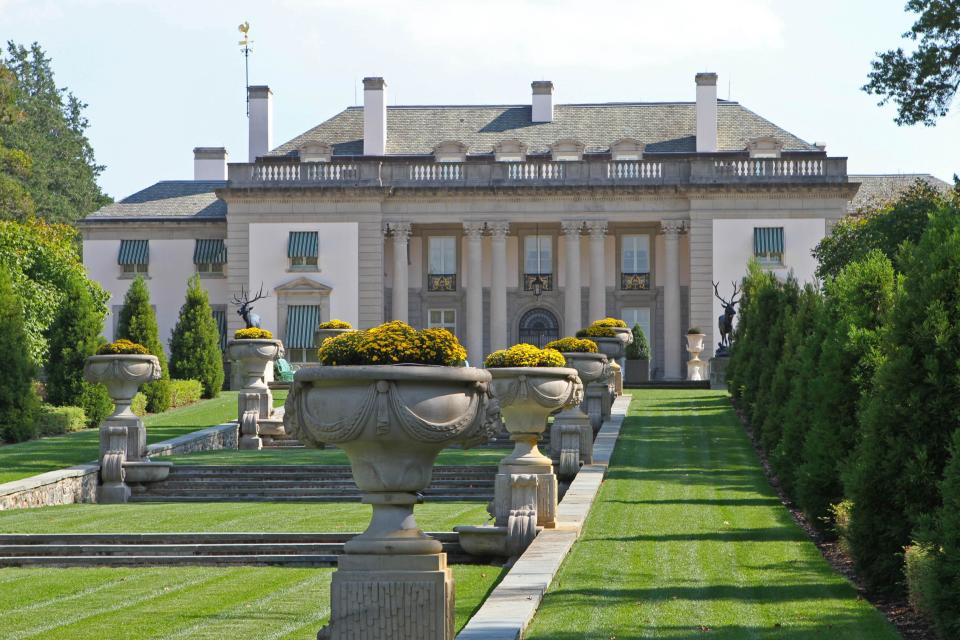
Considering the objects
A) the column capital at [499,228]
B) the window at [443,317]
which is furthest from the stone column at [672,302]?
the window at [443,317]

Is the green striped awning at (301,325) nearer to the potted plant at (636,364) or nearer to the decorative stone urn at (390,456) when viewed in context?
the potted plant at (636,364)

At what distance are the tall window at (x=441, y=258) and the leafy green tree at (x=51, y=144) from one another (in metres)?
30.7

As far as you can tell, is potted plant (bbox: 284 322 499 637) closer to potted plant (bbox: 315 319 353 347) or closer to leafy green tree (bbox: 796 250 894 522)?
→ leafy green tree (bbox: 796 250 894 522)

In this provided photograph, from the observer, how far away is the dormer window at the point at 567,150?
6166 cm

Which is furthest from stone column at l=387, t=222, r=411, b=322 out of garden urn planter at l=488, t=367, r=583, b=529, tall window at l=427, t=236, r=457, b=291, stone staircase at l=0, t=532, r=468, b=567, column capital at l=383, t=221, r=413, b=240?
garden urn planter at l=488, t=367, r=583, b=529

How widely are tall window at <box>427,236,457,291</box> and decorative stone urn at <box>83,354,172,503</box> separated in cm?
3712

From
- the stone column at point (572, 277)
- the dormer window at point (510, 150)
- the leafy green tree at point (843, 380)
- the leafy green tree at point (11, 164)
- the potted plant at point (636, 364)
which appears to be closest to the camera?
the leafy green tree at point (843, 380)

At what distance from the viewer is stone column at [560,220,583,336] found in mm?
59812

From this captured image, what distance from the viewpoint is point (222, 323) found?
61750mm

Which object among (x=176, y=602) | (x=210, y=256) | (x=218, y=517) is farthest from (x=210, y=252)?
(x=176, y=602)

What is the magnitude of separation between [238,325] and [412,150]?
10.8m

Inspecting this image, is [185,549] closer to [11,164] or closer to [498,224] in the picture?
[498,224]

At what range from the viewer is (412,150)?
6309cm

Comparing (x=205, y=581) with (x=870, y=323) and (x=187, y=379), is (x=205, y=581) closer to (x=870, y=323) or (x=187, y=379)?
(x=870, y=323)
